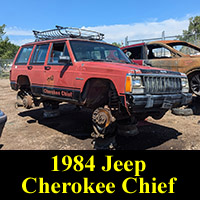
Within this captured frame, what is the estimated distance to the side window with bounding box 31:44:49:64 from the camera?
5.11 meters

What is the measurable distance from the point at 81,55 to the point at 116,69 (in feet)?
4.04

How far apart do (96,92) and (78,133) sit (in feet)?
4.68

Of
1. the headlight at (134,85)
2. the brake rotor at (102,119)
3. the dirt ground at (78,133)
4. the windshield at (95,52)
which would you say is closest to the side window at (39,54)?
the windshield at (95,52)

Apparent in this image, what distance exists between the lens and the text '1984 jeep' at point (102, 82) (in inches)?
127

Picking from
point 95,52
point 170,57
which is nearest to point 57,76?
point 95,52

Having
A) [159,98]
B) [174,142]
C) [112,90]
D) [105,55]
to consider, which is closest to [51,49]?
[105,55]

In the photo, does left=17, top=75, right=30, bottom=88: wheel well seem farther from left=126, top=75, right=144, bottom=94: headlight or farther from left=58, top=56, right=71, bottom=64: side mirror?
left=126, top=75, right=144, bottom=94: headlight

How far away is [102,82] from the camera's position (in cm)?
383

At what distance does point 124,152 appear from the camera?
3.79m

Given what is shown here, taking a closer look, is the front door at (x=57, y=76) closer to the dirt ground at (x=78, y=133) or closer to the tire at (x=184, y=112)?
the dirt ground at (x=78, y=133)

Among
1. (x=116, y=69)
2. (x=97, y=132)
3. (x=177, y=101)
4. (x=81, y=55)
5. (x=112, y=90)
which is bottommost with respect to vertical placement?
(x=97, y=132)

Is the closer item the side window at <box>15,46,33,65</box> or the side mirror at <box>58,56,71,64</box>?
the side mirror at <box>58,56,71,64</box>

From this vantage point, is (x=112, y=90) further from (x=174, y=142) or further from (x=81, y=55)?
(x=174, y=142)

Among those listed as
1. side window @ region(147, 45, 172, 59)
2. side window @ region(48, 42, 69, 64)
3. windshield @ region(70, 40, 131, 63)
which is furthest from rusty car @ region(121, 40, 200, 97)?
side window @ region(48, 42, 69, 64)
